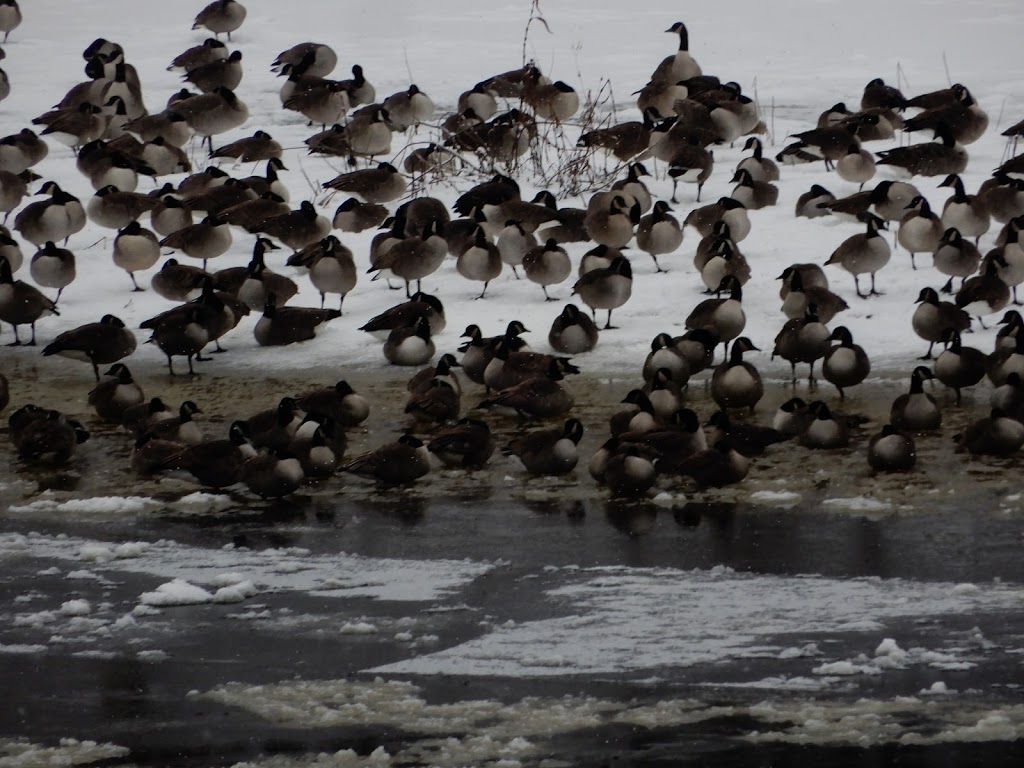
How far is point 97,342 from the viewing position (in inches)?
421

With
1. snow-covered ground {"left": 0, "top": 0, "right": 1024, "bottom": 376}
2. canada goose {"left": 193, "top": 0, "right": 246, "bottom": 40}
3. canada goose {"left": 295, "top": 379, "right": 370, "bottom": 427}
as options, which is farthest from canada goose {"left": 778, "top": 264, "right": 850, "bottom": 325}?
canada goose {"left": 193, "top": 0, "right": 246, "bottom": 40}

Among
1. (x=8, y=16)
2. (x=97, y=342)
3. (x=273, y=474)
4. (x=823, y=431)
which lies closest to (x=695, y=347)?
(x=823, y=431)

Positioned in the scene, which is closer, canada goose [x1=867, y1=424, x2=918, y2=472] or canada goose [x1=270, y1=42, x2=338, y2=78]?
canada goose [x1=867, y1=424, x2=918, y2=472]

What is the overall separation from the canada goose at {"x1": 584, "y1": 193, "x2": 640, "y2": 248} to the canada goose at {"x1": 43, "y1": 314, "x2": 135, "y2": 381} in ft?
12.8

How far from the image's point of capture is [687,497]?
8.30 meters

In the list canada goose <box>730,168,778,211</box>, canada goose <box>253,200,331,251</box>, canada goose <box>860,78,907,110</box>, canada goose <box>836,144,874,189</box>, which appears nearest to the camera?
canada goose <box>253,200,331,251</box>

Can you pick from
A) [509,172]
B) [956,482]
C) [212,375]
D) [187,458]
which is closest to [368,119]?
[509,172]

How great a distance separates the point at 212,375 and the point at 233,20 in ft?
33.2

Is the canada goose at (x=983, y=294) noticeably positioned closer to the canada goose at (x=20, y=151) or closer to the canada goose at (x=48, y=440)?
the canada goose at (x=48, y=440)

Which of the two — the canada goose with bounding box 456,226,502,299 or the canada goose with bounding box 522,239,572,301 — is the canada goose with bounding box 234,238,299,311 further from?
the canada goose with bounding box 522,239,572,301

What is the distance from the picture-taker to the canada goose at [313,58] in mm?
17828

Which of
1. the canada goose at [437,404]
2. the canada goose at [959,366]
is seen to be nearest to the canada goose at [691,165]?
the canada goose at [959,366]

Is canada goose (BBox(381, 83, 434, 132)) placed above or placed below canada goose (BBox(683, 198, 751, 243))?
above

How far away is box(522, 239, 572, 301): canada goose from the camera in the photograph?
11.8m
